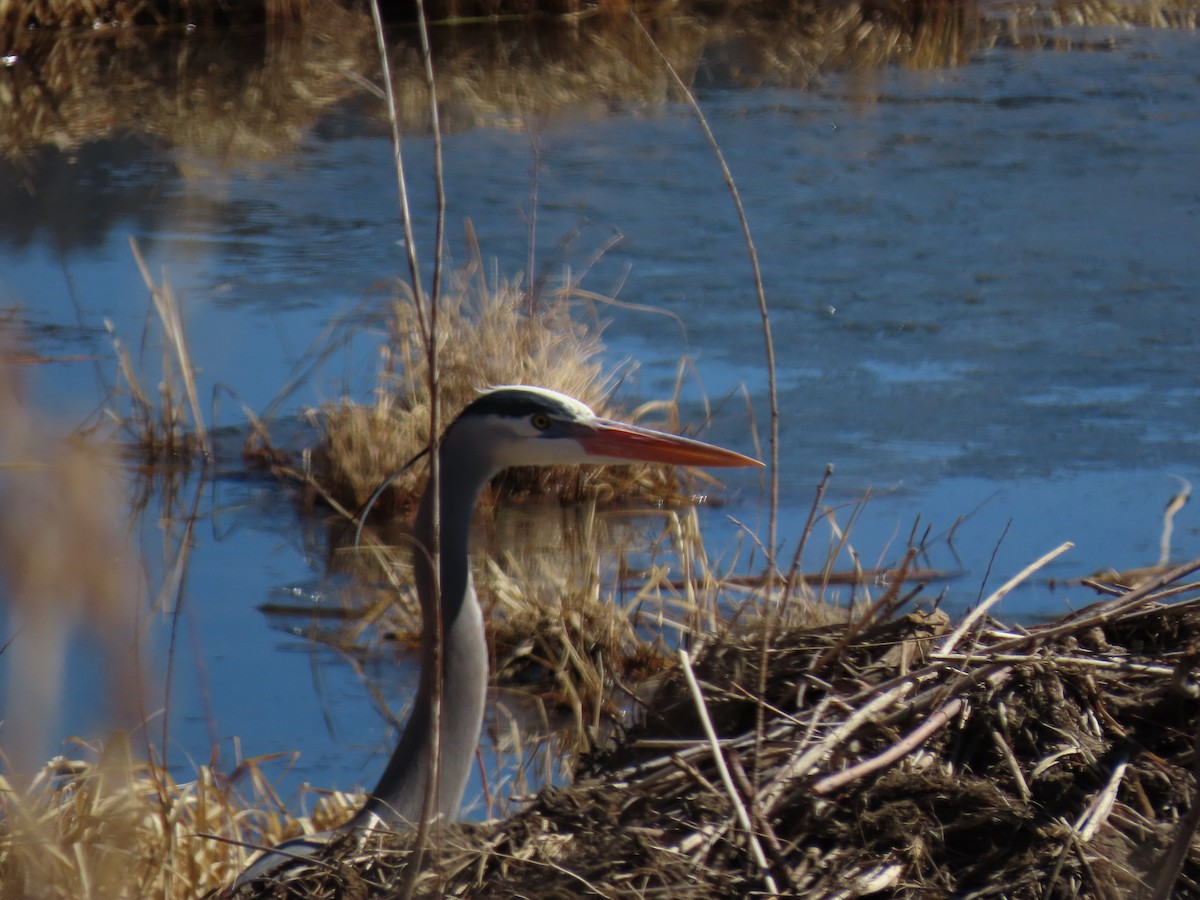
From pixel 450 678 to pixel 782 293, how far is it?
541 cm

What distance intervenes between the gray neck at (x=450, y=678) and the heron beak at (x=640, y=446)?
8.4 inches

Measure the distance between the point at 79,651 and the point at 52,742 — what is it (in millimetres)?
525

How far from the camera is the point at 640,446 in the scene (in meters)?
3.33

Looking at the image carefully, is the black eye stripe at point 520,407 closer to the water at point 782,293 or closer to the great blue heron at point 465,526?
the great blue heron at point 465,526

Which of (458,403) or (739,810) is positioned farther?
(458,403)

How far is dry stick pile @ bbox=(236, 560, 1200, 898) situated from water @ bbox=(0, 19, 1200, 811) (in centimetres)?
180

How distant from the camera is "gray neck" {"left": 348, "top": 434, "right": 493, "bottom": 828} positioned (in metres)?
3.07

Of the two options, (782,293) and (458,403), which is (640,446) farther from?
(782,293)

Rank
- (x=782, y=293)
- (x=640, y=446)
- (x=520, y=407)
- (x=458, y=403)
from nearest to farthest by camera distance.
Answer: (x=520, y=407)
(x=640, y=446)
(x=458, y=403)
(x=782, y=293)

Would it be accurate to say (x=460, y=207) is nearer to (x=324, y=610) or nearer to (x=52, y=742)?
(x=324, y=610)

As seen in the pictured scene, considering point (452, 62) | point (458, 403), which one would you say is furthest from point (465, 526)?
point (452, 62)

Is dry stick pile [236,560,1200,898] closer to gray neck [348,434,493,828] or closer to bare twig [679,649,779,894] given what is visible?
bare twig [679,649,779,894]

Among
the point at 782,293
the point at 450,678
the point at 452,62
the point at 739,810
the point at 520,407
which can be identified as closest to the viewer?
the point at 739,810

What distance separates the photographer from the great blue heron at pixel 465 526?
308 centimetres
